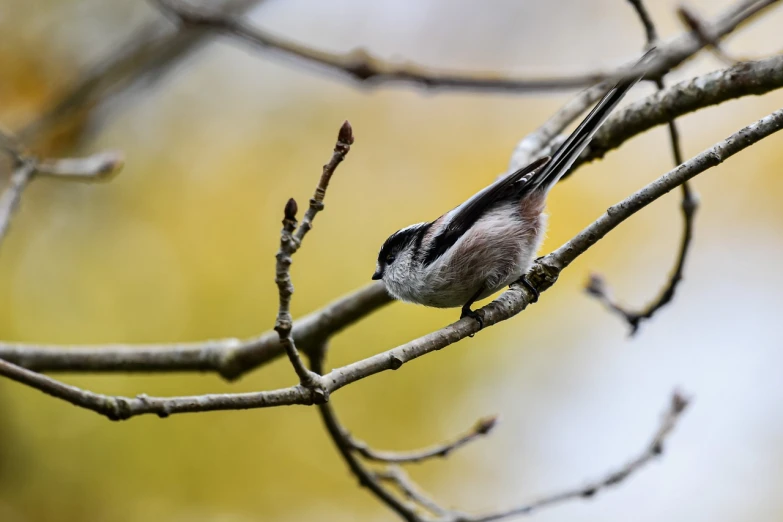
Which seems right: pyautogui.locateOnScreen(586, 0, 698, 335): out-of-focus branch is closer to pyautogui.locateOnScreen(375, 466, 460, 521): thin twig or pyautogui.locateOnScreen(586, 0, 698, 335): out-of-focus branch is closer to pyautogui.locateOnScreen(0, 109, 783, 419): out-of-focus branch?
pyautogui.locateOnScreen(0, 109, 783, 419): out-of-focus branch

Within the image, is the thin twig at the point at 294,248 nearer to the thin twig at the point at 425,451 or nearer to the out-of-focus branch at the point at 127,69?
the thin twig at the point at 425,451

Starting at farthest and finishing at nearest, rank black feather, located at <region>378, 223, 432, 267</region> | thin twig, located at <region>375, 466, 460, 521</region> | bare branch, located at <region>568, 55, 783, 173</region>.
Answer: thin twig, located at <region>375, 466, 460, 521</region> → black feather, located at <region>378, 223, 432, 267</region> → bare branch, located at <region>568, 55, 783, 173</region>

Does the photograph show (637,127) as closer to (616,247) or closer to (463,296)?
(463,296)

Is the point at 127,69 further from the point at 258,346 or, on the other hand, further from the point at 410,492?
the point at 410,492

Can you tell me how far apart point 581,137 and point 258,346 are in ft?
6.77

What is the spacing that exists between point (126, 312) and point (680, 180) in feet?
18.1

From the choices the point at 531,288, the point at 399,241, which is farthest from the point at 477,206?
the point at 531,288

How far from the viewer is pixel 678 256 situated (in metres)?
3.85

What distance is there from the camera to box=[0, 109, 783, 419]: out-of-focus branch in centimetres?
215

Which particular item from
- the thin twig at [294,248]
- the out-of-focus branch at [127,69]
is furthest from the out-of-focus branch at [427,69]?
the out-of-focus branch at [127,69]

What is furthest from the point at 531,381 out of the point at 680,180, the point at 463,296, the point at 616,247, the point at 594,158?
the point at 680,180

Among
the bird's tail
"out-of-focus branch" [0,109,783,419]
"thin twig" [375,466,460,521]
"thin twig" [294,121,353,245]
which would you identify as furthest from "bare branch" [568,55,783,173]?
"thin twig" [375,466,460,521]

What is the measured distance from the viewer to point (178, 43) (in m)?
4.25

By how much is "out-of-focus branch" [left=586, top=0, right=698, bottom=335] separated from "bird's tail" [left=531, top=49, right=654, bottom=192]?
0.71m
